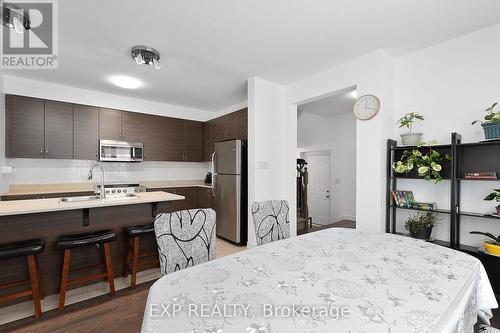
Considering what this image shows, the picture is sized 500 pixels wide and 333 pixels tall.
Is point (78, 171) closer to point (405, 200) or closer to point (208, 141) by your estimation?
point (208, 141)

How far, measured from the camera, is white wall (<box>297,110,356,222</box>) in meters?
5.11

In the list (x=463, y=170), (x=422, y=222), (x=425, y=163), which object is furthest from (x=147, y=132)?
(x=463, y=170)

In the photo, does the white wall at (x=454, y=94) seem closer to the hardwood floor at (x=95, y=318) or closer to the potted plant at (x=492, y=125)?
the potted plant at (x=492, y=125)

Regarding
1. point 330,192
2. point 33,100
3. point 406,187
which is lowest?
point 330,192

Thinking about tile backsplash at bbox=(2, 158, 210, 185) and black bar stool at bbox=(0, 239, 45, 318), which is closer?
black bar stool at bbox=(0, 239, 45, 318)

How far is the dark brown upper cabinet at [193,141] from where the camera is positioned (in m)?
5.04

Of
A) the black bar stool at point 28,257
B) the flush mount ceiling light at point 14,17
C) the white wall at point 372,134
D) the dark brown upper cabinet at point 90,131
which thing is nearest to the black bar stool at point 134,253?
the black bar stool at point 28,257

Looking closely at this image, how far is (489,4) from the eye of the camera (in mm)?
1900

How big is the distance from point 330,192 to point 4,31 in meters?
5.93

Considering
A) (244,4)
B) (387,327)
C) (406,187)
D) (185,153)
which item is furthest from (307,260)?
(185,153)

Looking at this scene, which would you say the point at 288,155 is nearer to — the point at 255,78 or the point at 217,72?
the point at 255,78

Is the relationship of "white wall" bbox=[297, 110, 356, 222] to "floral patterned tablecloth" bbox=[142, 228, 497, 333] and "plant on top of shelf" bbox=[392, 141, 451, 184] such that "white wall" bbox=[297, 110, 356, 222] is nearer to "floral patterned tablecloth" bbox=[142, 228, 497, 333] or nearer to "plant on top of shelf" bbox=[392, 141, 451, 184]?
"plant on top of shelf" bbox=[392, 141, 451, 184]

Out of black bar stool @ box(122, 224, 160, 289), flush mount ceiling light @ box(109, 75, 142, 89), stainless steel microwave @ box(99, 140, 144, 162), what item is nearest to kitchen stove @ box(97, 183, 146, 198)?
stainless steel microwave @ box(99, 140, 144, 162)

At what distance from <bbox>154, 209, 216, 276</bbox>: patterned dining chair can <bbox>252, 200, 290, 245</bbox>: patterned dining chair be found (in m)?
0.46
